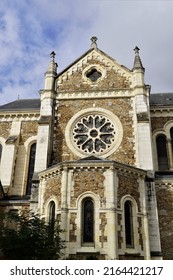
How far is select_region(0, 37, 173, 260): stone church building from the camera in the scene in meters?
15.0

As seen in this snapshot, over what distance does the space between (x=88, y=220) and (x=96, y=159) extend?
3.42 metres

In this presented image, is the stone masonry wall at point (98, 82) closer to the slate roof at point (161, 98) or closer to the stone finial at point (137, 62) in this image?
the stone finial at point (137, 62)

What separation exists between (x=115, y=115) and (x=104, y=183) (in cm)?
643

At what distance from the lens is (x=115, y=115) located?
67.5ft

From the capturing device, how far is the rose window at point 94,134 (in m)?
20.0

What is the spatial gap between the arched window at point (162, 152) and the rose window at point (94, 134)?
4353 millimetres

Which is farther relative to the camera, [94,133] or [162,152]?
[162,152]

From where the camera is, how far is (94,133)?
67.4 ft

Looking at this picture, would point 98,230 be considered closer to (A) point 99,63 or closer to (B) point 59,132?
(B) point 59,132

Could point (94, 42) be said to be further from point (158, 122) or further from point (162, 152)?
point (162, 152)

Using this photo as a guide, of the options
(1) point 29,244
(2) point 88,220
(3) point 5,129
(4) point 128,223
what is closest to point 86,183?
(2) point 88,220

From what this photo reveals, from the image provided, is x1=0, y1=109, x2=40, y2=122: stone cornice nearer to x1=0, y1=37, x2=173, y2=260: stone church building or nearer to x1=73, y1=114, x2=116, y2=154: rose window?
x1=0, y1=37, x2=173, y2=260: stone church building

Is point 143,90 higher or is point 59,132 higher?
point 143,90
